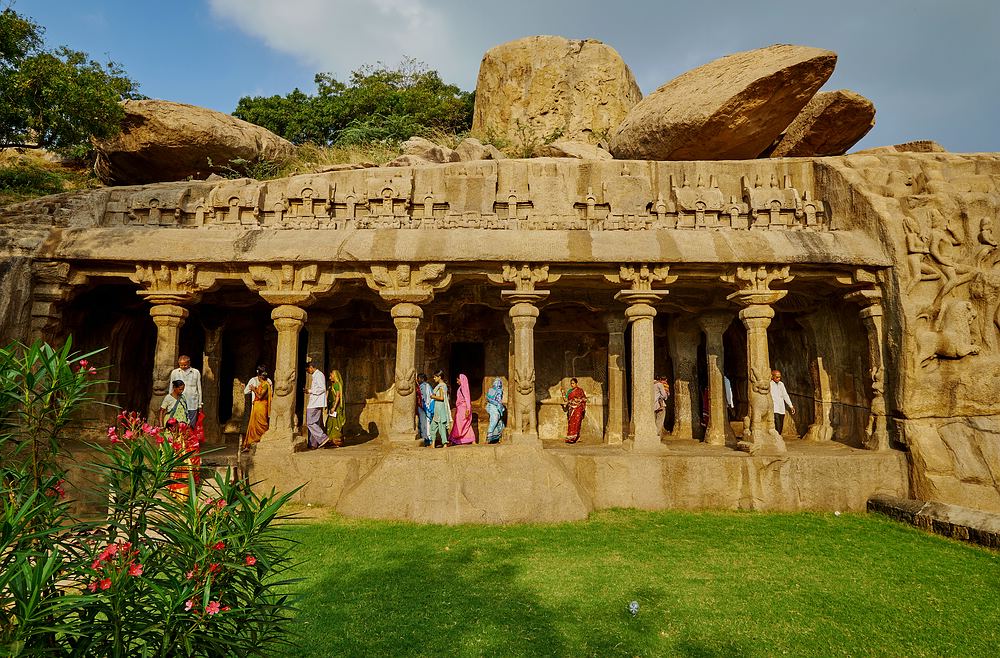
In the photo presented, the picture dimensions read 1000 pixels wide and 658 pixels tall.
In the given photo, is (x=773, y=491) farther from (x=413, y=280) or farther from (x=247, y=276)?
(x=247, y=276)

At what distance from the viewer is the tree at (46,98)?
445 inches

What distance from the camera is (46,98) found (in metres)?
11.7

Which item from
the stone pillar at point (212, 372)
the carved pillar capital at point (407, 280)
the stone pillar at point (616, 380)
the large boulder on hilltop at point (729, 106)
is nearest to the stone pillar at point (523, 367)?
the carved pillar capital at point (407, 280)

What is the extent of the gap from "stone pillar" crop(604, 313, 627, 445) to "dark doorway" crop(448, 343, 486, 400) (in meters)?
3.67

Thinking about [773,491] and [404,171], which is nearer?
[773,491]

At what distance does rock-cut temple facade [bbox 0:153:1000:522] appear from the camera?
330 inches

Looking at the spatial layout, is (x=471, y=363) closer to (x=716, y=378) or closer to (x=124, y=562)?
(x=716, y=378)

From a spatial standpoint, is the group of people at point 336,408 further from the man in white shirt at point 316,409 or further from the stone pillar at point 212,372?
the stone pillar at point 212,372

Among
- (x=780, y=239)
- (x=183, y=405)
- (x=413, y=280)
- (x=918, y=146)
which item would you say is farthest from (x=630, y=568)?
(x=918, y=146)

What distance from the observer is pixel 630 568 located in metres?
5.99

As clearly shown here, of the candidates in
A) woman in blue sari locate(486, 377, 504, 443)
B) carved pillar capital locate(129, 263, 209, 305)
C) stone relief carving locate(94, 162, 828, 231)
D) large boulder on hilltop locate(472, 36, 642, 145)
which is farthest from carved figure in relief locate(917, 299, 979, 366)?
large boulder on hilltop locate(472, 36, 642, 145)

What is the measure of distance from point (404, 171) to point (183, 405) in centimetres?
548

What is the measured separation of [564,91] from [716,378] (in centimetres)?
1225

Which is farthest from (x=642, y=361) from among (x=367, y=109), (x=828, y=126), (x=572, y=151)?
(x=367, y=109)
